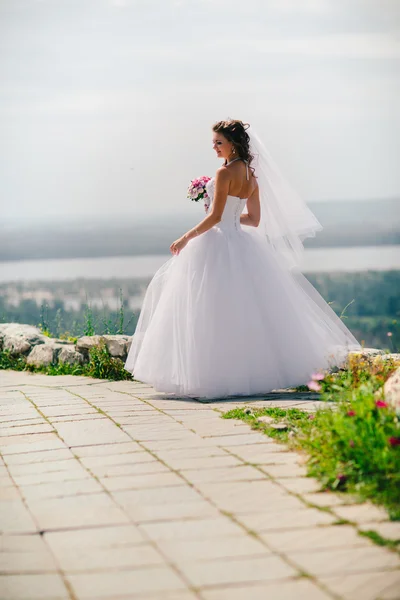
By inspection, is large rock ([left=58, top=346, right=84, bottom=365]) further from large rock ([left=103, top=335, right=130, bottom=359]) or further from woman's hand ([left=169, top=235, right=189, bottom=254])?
woman's hand ([left=169, top=235, right=189, bottom=254])

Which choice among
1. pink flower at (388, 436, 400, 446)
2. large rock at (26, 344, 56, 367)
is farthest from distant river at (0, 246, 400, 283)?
pink flower at (388, 436, 400, 446)

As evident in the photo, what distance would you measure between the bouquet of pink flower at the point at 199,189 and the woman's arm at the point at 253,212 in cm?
31

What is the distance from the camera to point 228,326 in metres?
5.84

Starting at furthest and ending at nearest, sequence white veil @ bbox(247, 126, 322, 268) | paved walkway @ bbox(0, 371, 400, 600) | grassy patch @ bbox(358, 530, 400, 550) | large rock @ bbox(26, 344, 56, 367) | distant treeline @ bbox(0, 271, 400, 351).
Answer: large rock @ bbox(26, 344, 56, 367) → distant treeline @ bbox(0, 271, 400, 351) → white veil @ bbox(247, 126, 322, 268) → grassy patch @ bbox(358, 530, 400, 550) → paved walkway @ bbox(0, 371, 400, 600)

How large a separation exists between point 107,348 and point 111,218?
17060 millimetres

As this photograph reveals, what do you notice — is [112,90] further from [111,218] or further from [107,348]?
[107,348]

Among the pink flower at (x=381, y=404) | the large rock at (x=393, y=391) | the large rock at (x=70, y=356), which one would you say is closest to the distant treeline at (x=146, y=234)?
the large rock at (x=70, y=356)

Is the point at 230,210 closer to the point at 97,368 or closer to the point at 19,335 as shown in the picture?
the point at 97,368

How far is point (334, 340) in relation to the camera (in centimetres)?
618

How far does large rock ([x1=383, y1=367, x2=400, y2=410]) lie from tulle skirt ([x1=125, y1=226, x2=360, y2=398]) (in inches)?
72.6

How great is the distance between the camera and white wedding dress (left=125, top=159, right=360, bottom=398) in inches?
228

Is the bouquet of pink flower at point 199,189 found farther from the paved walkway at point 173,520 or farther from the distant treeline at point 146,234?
the distant treeline at point 146,234

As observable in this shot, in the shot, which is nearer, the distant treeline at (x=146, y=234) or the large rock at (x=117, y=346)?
the large rock at (x=117, y=346)

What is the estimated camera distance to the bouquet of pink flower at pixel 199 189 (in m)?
6.31
